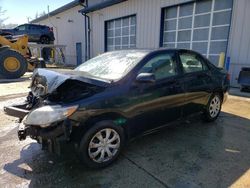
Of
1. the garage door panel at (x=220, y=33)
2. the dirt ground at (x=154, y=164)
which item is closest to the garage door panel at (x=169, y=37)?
the garage door panel at (x=220, y=33)

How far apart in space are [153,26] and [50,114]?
33.0 feet

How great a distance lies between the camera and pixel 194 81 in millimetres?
4035

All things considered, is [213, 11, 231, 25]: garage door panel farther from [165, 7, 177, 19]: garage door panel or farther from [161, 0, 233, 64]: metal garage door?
[165, 7, 177, 19]: garage door panel

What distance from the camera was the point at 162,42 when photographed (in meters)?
11.4

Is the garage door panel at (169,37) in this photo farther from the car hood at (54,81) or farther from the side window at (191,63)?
the car hood at (54,81)

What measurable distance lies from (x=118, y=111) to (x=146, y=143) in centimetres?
107

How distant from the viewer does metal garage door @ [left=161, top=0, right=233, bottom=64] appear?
8750 millimetres

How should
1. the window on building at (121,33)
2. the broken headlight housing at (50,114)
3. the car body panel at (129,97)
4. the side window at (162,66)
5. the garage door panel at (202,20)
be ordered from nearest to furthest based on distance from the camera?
the broken headlight housing at (50,114), the car body panel at (129,97), the side window at (162,66), the garage door panel at (202,20), the window on building at (121,33)

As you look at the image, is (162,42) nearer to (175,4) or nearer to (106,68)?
(175,4)

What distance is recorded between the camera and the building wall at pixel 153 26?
7.90 meters

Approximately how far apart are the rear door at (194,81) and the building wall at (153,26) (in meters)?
4.63

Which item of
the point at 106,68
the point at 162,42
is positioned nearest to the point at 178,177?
the point at 106,68

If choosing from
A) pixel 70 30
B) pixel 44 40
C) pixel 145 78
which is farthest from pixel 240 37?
pixel 44 40

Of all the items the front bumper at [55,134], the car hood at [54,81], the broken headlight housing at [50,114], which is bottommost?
the front bumper at [55,134]
